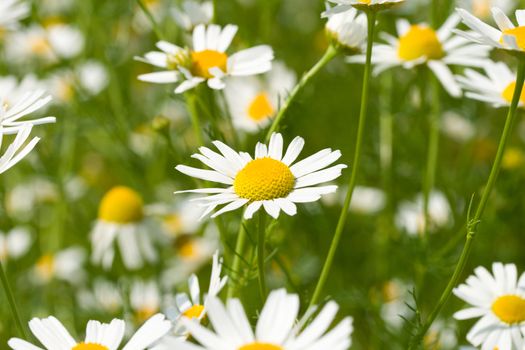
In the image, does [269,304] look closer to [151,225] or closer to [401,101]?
[401,101]

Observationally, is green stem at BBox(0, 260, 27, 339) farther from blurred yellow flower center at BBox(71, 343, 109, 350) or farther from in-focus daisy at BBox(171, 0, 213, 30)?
in-focus daisy at BBox(171, 0, 213, 30)

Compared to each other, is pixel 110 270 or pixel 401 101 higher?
pixel 401 101

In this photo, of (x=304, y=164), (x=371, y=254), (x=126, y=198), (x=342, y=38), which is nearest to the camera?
(x=304, y=164)

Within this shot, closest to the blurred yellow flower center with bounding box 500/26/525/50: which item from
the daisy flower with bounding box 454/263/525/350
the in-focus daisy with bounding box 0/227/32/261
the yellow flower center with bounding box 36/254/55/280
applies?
the daisy flower with bounding box 454/263/525/350

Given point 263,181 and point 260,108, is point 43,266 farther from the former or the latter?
point 263,181

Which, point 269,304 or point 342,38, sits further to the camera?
point 342,38

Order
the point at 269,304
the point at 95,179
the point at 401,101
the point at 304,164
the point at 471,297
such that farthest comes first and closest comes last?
the point at 95,179, the point at 401,101, the point at 471,297, the point at 304,164, the point at 269,304

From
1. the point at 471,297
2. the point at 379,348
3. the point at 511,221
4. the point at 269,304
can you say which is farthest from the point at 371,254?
the point at 269,304
